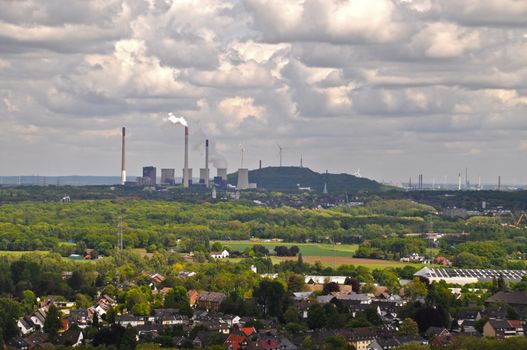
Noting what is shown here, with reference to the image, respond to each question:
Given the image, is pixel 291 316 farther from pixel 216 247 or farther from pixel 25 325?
pixel 216 247

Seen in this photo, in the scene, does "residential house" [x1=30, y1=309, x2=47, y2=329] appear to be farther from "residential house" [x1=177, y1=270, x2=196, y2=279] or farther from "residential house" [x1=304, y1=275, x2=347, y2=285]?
"residential house" [x1=304, y1=275, x2=347, y2=285]

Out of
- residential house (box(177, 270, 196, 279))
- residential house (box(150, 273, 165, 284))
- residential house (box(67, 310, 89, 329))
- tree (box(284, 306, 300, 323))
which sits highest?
residential house (box(177, 270, 196, 279))

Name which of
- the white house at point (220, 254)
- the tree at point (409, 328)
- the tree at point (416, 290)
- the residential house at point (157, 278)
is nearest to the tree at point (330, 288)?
the tree at point (416, 290)

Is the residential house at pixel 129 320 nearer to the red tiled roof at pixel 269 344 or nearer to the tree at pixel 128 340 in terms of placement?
the tree at pixel 128 340

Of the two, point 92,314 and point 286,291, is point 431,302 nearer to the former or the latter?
point 286,291

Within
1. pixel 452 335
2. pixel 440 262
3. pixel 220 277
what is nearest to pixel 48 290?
pixel 220 277


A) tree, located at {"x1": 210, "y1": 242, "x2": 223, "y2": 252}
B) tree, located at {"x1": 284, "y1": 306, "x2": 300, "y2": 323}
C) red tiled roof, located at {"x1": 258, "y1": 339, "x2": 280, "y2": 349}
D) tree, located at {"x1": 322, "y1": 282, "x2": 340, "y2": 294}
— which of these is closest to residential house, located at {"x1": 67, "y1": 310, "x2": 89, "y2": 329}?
tree, located at {"x1": 284, "y1": 306, "x2": 300, "y2": 323}
